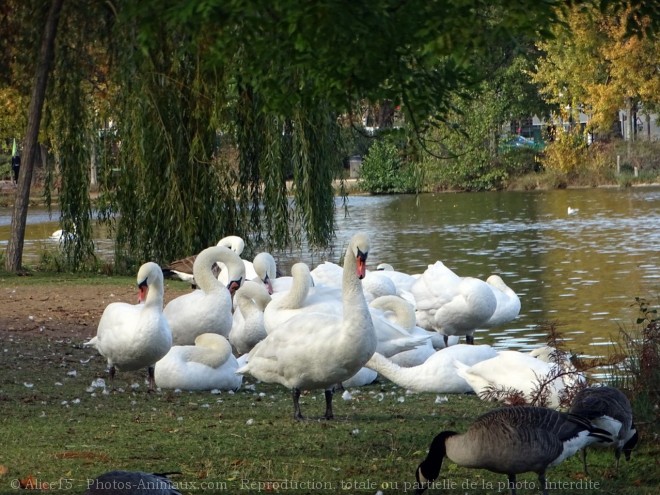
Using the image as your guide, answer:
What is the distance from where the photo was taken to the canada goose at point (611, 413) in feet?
22.9

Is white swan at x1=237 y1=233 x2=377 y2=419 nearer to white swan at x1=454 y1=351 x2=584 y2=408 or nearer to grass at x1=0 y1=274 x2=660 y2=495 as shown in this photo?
grass at x1=0 y1=274 x2=660 y2=495

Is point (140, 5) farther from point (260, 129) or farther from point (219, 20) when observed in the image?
point (260, 129)

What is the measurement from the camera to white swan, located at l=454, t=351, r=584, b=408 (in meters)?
9.27

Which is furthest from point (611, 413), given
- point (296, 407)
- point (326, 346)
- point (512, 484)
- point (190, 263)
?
point (190, 263)

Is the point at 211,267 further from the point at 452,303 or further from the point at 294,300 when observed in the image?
the point at 452,303

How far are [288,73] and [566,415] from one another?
8.03ft

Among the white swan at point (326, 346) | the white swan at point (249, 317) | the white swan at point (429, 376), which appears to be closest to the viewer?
the white swan at point (326, 346)

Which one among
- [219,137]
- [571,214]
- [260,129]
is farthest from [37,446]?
[571,214]

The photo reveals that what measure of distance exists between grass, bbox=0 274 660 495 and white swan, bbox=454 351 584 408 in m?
0.20

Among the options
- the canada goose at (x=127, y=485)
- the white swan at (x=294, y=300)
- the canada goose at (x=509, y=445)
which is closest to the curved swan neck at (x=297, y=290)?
the white swan at (x=294, y=300)

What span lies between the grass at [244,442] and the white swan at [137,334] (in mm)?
289

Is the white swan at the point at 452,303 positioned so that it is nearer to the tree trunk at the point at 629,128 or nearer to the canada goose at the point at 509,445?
the canada goose at the point at 509,445

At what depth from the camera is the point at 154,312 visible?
1015 centimetres

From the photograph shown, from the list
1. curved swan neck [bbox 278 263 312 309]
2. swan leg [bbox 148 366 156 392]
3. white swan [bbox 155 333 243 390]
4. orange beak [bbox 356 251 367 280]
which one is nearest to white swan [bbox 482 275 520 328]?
curved swan neck [bbox 278 263 312 309]
